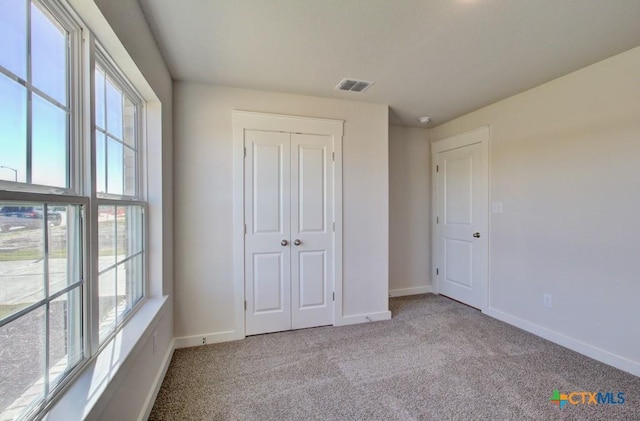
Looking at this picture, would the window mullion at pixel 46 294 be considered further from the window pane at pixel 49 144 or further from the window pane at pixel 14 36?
the window pane at pixel 14 36

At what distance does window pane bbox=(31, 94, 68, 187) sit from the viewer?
3.09 feet

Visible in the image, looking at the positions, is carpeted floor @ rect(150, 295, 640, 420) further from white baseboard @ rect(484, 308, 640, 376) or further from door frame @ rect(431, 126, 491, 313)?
door frame @ rect(431, 126, 491, 313)

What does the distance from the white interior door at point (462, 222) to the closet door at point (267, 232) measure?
2.25 metres

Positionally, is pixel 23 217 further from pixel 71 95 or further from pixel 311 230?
pixel 311 230

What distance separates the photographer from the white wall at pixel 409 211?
3.95 meters

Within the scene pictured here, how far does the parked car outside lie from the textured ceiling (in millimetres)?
1310

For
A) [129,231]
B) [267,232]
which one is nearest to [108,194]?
[129,231]

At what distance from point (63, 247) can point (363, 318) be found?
264cm

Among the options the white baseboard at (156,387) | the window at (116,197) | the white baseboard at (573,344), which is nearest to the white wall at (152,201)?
the white baseboard at (156,387)

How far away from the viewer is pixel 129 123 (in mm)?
1860

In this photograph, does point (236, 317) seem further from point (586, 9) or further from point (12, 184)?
point (586, 9)

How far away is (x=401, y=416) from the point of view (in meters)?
1.67

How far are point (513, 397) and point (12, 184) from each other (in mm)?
2683

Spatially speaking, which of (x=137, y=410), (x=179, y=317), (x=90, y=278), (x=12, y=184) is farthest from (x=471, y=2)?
(x=179, y=317)
